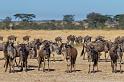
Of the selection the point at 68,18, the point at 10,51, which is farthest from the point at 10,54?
the point at 68,18

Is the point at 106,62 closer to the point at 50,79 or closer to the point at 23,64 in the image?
the point at 23,64

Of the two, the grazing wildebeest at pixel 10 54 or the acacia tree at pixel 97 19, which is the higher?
the grazing wildebeest at pixel 10 54

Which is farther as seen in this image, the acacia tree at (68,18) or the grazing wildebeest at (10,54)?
the acacia tree at (68,18)

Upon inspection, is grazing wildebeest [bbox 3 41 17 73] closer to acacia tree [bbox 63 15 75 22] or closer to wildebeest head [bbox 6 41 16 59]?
wildebeest head [bbox 6 41 16 59]

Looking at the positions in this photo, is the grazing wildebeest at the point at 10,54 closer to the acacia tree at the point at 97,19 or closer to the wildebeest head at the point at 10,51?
the wildebeest head at the point at 10,51

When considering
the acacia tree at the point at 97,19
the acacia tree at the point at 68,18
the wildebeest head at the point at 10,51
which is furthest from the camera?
the acacia tree at the point at 68,18

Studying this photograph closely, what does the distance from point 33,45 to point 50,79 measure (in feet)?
30.5

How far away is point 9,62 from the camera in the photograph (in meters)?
28.0

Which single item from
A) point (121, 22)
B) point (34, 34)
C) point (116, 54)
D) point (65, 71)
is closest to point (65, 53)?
point (65, 71)

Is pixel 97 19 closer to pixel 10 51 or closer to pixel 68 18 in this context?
pixel 68 18

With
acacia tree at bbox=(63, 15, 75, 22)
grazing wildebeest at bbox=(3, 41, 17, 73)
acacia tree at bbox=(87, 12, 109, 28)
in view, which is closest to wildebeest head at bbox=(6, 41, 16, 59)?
grazing wildebeest at bbox=(3, 41, 17, 73)

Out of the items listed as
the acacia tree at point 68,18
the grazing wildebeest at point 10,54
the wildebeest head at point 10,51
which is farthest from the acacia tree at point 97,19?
the wildebeest head at point 10,51

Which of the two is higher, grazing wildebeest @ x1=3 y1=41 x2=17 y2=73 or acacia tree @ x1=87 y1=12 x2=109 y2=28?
grazing wildebeest @ x1=3 y1=41 x2=17 y2=73

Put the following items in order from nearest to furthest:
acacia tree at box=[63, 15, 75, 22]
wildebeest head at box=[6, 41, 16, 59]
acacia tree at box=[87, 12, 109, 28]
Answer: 1. wildebeest head at box=[6, 41, 16, 59]
2. acacia tree at box=[87, 12, 109, 28]
3. acacia tree at box=[63, 15, 75, 22]
